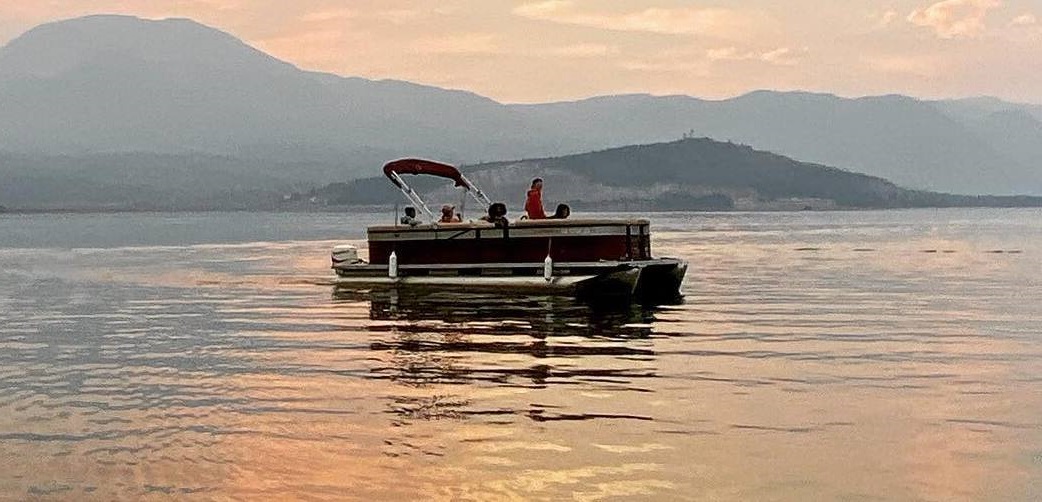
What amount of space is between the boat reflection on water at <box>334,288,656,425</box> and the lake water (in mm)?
80

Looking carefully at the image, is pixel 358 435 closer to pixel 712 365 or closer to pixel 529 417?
pixel 529 417

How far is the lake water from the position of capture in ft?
44.3

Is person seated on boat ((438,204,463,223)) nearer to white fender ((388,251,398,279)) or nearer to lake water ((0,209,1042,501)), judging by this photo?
white fender ((388,251,398,279))

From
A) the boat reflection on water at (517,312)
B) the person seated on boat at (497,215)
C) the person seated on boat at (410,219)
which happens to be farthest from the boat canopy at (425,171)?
the person seated on boat at (497,215)

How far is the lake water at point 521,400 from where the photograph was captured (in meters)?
13.5

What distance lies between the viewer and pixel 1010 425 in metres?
16.2

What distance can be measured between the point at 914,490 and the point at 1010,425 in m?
3.78

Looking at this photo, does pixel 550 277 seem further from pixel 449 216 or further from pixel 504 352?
pixel 504 352

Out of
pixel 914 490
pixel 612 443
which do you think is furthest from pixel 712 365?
pixel 914 490

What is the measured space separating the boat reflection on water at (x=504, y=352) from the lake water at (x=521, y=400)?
0.08 metres

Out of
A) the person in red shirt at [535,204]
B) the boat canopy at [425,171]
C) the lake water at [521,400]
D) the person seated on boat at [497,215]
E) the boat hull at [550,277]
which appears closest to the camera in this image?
the lake water at [521,400]

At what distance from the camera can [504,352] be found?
23.5 meters

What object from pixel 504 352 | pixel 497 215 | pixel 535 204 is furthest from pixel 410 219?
pixel 504 352

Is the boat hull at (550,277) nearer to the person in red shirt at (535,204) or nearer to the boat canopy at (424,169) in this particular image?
the person in red shirt at (535,204)
